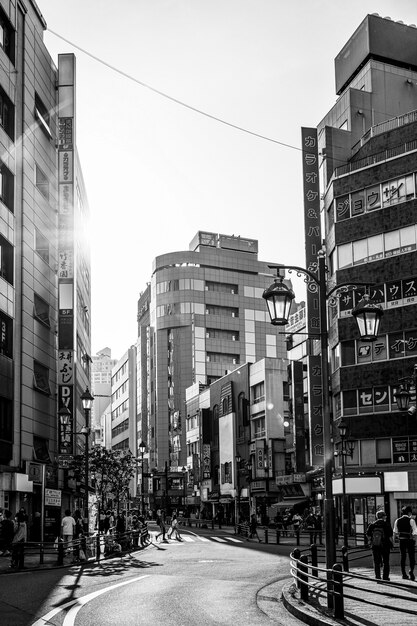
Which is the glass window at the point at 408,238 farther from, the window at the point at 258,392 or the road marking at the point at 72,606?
the road marking at the point at 72,606

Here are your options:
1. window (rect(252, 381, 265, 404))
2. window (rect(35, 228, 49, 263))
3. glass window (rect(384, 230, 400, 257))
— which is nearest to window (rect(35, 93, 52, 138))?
window (rect(35, 228, 49, 263))

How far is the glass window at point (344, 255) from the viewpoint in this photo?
5384cm

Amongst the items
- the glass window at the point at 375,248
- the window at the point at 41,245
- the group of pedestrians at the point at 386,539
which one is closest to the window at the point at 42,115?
the window at the point at 41,245

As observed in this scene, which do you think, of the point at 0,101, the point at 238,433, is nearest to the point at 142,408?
the point at 238,433

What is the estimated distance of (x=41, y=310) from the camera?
48906 mm

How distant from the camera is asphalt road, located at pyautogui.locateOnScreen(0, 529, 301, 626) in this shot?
14.6 metres

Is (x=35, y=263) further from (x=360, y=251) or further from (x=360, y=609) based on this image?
(x=360, y=609)

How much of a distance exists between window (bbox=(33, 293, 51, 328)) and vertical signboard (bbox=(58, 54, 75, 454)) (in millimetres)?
1593

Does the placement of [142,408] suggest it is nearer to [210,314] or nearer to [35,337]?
[210,314]

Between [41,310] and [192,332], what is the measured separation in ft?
281

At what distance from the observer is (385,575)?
20.3 m

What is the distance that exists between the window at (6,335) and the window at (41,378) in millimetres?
4847

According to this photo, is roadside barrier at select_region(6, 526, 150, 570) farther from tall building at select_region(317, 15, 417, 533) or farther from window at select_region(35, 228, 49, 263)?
window at select_region(35, 228, 49, 263)

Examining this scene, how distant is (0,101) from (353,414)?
90.8 ft
